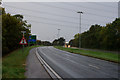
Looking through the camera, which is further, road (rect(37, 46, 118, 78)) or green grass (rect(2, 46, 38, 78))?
road (rect(37, 46, 118, 78))

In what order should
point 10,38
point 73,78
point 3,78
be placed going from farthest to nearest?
point 10,38
point 73,78
point 3,78

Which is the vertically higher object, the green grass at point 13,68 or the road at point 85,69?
the green grass at point 13,68

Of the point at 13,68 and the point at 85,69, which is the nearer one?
the point at 13,68

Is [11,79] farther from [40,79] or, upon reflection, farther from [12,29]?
[12,29]

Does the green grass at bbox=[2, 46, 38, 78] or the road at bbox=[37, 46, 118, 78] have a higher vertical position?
the green grass at bbox=[2, 46, 38, 78]

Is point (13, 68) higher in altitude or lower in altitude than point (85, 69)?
higher

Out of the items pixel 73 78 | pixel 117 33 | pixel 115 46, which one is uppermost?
pixel 117 33

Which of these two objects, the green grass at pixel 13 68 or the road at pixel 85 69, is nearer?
the green grass at pixel 13 68

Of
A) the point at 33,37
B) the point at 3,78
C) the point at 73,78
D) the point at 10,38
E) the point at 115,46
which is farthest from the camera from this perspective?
the point at 33,37

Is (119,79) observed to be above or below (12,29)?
below

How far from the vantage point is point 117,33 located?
1348 cm

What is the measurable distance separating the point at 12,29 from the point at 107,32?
22275 millimetres

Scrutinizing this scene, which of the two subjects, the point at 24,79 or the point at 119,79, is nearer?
the point at 24,79

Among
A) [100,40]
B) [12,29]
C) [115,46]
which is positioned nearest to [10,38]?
[12,29]
